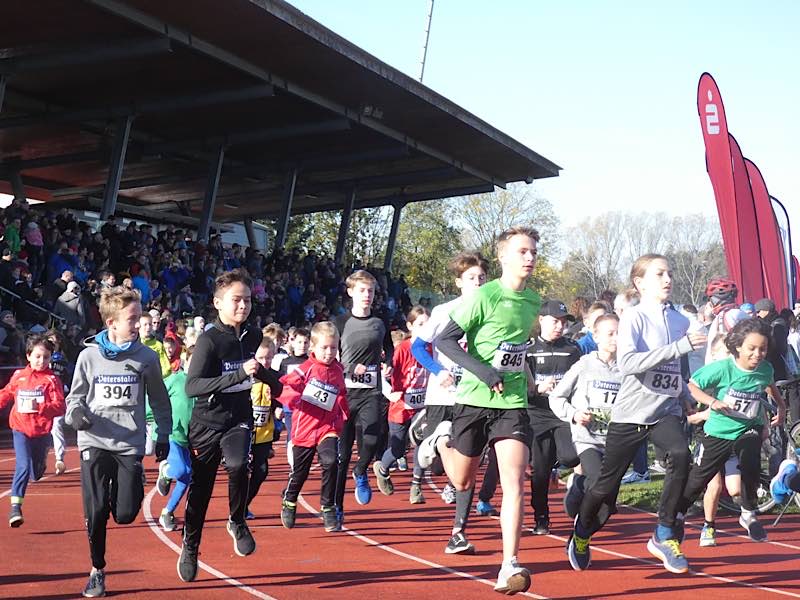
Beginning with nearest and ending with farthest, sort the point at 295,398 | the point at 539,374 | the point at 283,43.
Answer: the point at 295,398 < the point at 539,374 < the point at 283,43

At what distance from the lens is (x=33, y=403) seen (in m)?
9.65

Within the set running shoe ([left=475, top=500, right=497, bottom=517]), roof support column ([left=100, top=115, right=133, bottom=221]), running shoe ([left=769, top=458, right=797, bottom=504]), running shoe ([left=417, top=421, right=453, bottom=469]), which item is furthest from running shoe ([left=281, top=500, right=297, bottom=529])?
roof support column ([left=100, top=115, right=133, bottom=221])

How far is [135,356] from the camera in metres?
6.78

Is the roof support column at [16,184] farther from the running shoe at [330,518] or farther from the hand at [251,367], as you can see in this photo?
the hand at [251,367]

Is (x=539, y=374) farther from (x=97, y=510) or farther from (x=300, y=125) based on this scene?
(x=300, y=125)

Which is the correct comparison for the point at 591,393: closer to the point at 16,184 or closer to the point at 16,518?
the point at 16,518

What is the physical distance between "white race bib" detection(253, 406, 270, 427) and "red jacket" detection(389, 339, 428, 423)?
1885 millimetres

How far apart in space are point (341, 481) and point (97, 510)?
119 inches

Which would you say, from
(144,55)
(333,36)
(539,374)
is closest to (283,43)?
(333,36)

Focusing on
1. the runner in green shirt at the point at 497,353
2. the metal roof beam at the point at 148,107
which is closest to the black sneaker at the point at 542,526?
the runner in green shirt at the point at 497,353

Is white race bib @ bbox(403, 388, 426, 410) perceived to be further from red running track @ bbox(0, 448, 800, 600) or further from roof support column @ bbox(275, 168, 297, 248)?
roof support column @ bbox(275, 168, 297, 248)

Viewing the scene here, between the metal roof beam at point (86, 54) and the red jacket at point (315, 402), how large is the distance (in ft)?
48.9

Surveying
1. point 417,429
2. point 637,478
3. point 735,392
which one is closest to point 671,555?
point 735,392

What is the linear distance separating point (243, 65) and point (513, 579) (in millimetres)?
20629
